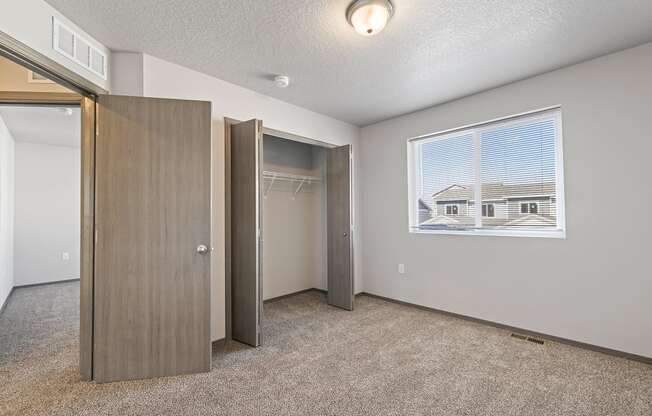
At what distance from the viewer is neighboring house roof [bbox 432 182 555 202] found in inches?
118

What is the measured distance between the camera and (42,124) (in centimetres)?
438

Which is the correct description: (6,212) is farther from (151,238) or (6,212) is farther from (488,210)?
(488,210)

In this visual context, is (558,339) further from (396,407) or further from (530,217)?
(396,407)

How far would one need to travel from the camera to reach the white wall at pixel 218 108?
2600mm

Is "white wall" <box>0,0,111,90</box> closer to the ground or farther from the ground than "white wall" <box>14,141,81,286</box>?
farther from the ground

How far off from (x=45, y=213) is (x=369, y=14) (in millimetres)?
6550

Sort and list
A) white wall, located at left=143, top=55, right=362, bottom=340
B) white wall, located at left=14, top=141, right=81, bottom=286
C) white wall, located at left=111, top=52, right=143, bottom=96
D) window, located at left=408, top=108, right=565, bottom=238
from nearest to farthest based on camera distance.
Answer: white wall, located at left=111, top=52, right=143, bottom=96
white wall, located at left=143, top=55, right=362, bottom=340
window, located at left=408, top=108, right=565, bottom=238
white wall, located at left=14, top=141, right=81, bottom=286

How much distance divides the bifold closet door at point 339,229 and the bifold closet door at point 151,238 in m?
1.89

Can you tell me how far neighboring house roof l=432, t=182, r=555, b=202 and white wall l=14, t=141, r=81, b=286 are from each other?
21.2 ft

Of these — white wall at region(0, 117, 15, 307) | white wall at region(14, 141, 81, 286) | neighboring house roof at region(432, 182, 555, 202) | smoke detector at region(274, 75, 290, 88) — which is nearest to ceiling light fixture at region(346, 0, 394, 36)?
smoke detector at region(274, 75, 290, 88)

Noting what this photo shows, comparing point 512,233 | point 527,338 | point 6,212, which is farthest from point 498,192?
point 6,212

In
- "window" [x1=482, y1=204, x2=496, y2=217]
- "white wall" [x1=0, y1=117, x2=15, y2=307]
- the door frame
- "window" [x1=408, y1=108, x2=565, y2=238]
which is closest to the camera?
the door frame

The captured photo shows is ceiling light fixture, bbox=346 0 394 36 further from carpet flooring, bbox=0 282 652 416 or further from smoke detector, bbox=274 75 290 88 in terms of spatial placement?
carpet flooring, bbox=0 282 652 416

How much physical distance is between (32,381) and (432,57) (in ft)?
12.9
